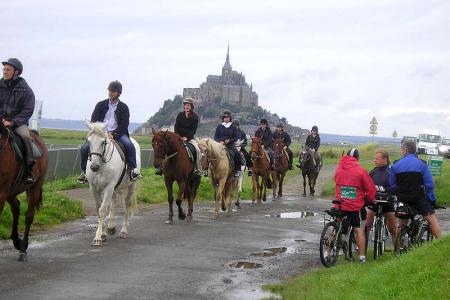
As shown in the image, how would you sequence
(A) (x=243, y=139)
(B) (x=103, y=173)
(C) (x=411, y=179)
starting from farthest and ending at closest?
(A) (x=243, y=139) < (B) (x=103, y=173) < (C) (x=411, y=179)

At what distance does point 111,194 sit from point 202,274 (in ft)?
11.9

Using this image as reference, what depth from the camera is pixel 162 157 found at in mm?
15945

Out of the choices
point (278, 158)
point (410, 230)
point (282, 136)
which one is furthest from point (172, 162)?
point (282, 136)

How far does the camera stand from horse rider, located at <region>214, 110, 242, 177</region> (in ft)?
66.2

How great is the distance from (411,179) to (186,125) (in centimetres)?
725

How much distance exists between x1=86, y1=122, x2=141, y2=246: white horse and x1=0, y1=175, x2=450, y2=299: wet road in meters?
0.47

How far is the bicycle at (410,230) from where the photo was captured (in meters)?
11.8

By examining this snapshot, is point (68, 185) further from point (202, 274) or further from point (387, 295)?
point (387, 295)

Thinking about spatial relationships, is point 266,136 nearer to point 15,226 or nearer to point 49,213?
point 49,213

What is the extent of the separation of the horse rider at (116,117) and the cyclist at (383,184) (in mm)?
4936

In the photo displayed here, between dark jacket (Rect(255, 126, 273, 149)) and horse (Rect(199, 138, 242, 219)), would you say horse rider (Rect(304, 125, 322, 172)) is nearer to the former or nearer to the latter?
dark jacket (Rect(255, 126, 273, 149))

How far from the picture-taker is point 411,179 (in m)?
11.8

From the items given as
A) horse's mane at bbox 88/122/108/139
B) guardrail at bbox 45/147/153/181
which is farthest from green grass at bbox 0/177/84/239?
guardrail at bbox 45/147/153/181

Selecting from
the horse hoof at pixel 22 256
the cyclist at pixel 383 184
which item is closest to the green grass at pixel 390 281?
the cyclist at pixel 383 184
